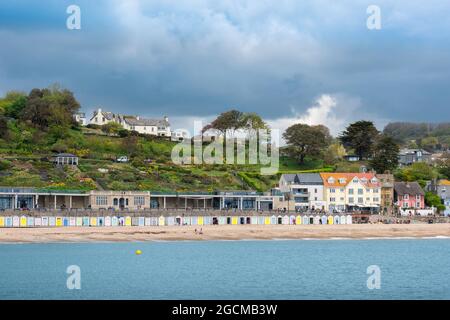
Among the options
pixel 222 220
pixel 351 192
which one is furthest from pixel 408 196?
pixel 222 220

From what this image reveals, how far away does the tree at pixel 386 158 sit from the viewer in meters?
126

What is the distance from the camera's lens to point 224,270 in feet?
182

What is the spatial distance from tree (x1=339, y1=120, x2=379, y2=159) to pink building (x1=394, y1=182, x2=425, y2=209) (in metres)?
25.5

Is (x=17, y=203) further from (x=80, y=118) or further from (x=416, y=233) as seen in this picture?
(x=80, y=118)

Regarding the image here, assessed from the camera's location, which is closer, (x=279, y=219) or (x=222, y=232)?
(x=222, y=232)

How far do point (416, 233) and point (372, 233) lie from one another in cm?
490

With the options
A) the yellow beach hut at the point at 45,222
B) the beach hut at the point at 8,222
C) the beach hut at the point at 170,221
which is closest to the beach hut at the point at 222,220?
the beach hut at the point at 170,221

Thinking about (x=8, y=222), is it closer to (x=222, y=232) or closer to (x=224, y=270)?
(x=222, y=232)

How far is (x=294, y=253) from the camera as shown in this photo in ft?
222

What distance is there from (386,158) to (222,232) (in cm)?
5323

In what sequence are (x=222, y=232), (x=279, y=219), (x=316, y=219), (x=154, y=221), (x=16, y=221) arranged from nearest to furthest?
1. (x=16, y=221)
2. (x=222, y=232)
3. (x=154, y=221)
4. (x=279, y=219)
5. (x=316, y=219)

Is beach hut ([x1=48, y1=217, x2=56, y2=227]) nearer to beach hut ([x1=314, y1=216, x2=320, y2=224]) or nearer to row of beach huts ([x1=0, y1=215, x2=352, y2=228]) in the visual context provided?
row of beach huts ([x1=0, y1=215, x2=352, y2=228])

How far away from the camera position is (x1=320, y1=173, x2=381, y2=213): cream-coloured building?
111 m

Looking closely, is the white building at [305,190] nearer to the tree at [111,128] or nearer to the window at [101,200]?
the window at [101,200]
